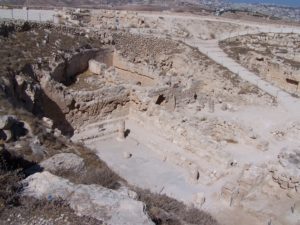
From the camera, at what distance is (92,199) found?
22.6 ft

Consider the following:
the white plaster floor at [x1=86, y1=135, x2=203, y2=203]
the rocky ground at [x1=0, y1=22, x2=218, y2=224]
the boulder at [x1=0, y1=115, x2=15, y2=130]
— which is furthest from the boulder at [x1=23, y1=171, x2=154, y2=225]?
the white plaster floor at [x1=86, y1=135, x2=203, y2=203]

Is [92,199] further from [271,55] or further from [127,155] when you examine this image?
[271,55]

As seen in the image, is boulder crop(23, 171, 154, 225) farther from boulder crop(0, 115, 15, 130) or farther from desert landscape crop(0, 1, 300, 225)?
boulder crop(0, 115, 15, 130)

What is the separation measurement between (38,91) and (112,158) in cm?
405

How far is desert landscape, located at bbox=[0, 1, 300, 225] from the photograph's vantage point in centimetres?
731

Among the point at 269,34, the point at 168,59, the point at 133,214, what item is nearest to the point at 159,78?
the point at 168,59

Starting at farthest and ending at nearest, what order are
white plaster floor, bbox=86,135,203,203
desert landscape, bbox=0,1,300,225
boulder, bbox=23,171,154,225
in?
white plaster floor, bbox=86,135,203,203 < desert landscape, bbox=0,1,300,225 < boulder, bbox=23,171,154,225

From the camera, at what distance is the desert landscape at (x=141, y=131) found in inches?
288

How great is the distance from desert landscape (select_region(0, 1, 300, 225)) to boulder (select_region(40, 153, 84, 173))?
2 cm

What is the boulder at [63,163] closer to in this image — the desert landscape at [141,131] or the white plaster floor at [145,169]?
the desert landscape at [141,131]

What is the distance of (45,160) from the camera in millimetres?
9312

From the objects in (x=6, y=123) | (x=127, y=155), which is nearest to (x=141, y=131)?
(x=127, y=155)

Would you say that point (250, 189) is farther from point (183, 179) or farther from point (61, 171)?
point (61, 171)

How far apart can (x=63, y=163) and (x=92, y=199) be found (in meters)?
2.54
